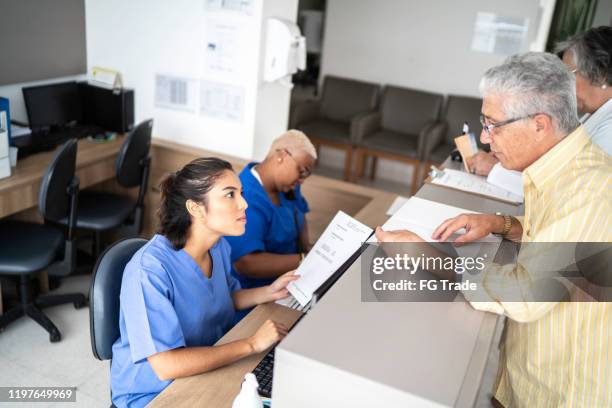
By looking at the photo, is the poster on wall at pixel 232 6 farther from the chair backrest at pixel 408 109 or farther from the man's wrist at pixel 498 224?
the chair backrest at pixel 408 109

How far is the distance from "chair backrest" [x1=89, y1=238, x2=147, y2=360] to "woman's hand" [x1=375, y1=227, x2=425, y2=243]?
31.8 inches

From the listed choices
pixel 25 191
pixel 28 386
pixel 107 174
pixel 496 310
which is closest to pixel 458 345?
pixel 496 310

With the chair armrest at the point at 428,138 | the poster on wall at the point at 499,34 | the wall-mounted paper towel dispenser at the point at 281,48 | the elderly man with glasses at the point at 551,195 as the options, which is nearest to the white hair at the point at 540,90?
the elderly man with glasses at the point at 551,195

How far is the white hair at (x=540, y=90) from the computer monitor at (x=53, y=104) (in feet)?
9.10

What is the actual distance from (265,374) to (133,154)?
1.99 metres

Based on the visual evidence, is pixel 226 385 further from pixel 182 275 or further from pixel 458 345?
pixel 458 345

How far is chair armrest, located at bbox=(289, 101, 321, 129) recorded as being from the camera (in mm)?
5270

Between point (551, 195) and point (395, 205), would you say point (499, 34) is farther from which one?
point (551, 195)

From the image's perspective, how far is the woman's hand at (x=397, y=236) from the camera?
3.79 ft

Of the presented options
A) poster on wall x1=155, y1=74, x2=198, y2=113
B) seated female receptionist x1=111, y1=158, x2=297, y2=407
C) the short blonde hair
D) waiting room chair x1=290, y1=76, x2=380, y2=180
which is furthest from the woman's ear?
waiting room chair x1=290, y1=76, x2=380, y2=180

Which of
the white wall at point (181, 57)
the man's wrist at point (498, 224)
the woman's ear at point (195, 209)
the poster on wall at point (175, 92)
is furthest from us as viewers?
the poster on wall at point (175, 92)

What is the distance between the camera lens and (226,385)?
1.33 m

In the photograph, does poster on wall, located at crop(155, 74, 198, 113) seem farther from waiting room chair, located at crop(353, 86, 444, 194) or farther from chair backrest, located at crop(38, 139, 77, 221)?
waiting room chair, located at crop(353, 86, 444, 194)

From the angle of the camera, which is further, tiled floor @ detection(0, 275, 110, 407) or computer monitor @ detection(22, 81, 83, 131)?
computer monitor @ detection(22, 81, 83, 131)
